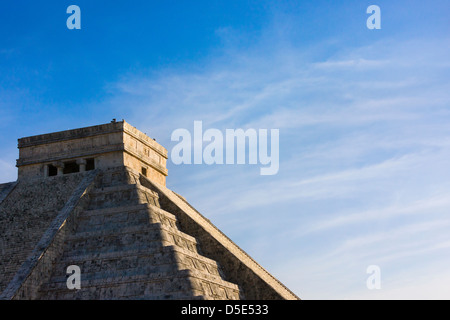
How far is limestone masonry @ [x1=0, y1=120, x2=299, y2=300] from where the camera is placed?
2108 centimetres

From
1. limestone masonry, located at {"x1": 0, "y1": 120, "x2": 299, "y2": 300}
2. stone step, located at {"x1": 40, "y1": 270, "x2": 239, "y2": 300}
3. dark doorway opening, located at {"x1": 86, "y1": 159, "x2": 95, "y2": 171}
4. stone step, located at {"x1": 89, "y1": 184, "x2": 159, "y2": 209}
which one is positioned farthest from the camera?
dark doorway opening, located at {"x1": 86, "y1": 159, "x2": 95, "y2": 171}

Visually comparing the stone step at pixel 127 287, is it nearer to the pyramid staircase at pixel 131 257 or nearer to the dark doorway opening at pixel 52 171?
the pyramid staircase at pixel 131 257

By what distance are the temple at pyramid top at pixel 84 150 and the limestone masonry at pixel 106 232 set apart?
0.04 metres

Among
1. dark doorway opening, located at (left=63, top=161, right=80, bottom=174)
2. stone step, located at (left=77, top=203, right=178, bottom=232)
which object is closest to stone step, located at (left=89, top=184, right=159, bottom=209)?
stone step, located at (left=77, top=203, right=178, bottom=232)

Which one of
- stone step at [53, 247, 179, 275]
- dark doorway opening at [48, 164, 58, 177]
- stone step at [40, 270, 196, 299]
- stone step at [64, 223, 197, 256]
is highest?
dark doorway opening at [48, 164, 58, 177]

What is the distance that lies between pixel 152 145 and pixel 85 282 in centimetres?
938

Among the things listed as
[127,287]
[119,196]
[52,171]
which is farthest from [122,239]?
[52,171]

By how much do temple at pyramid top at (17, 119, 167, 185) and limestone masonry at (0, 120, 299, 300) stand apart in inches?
1.7

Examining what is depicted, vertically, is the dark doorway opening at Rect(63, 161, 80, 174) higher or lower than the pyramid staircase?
higher

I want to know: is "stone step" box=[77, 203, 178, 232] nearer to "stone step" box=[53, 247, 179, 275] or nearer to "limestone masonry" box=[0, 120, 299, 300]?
"limestone masonry" box=[0, 120, 299, 300]

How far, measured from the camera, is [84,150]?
27.3 m

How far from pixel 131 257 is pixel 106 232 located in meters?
1.69
